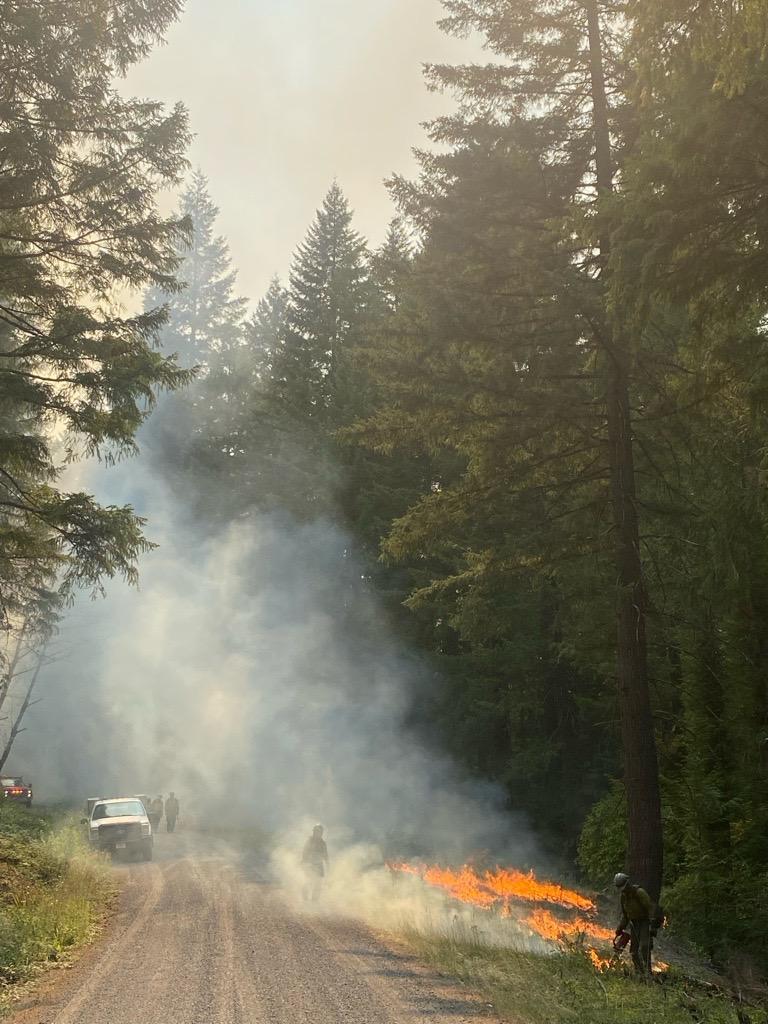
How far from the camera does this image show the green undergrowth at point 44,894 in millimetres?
10914

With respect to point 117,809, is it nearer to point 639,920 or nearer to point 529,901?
point 529,901

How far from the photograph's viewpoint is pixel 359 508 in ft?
114

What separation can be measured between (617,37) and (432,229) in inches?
178

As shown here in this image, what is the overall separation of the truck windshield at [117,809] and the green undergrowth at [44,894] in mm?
2354

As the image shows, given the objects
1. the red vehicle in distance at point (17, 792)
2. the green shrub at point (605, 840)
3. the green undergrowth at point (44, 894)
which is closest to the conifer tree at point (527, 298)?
the green undergrowth at point (44, 894)

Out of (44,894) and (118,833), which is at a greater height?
(44,894)

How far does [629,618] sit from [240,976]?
23.3 feet

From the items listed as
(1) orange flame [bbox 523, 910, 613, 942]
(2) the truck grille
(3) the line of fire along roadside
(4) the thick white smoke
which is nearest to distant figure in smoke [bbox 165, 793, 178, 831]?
(4) the thick white smoke

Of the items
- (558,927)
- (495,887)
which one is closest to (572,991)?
(558,927)

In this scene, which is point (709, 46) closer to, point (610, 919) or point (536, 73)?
point (536, 73)

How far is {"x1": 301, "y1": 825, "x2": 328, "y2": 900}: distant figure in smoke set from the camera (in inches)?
691

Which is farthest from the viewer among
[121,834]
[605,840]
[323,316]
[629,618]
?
[323,316]

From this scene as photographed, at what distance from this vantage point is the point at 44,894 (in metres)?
14.1

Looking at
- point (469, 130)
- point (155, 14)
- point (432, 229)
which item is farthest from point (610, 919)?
point (155, 14)
